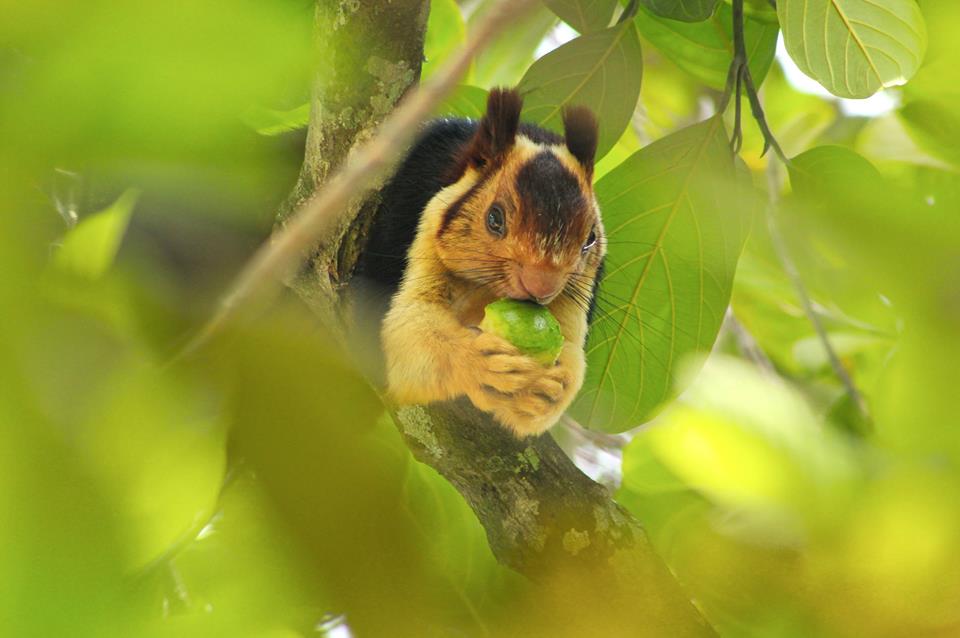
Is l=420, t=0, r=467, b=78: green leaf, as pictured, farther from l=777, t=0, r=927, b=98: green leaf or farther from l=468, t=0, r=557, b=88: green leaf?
l=777, t=0, r=927, b=98: green leaf

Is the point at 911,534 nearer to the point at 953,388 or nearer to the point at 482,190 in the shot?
the point at 953,388

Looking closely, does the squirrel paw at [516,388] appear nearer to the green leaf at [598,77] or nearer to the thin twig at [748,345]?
the green leaf at [598,77]

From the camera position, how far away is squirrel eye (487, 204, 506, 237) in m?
1.19

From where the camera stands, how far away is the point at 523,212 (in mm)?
1175

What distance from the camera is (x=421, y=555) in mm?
736

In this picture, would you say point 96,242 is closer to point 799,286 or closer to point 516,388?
point 516,388

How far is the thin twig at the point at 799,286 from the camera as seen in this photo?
80cm

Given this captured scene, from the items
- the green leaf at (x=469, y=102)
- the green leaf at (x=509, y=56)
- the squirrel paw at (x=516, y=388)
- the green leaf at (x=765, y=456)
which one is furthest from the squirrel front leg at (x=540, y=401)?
the green leaf at (x=765, y=456)

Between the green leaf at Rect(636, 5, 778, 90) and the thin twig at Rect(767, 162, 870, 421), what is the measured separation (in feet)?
0.64

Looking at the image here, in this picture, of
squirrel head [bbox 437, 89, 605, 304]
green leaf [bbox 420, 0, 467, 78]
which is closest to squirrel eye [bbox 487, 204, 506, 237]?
squirrel head [bbox 437, 89, 605, 304]

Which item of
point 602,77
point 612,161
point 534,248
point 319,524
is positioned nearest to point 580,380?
point 534,248

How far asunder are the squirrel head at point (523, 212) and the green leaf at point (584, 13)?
0.12 metres

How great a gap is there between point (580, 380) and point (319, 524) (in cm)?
75

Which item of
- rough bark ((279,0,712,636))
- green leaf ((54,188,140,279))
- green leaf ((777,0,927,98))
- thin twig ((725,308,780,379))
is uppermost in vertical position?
green leaf ((54,188,140,279))
